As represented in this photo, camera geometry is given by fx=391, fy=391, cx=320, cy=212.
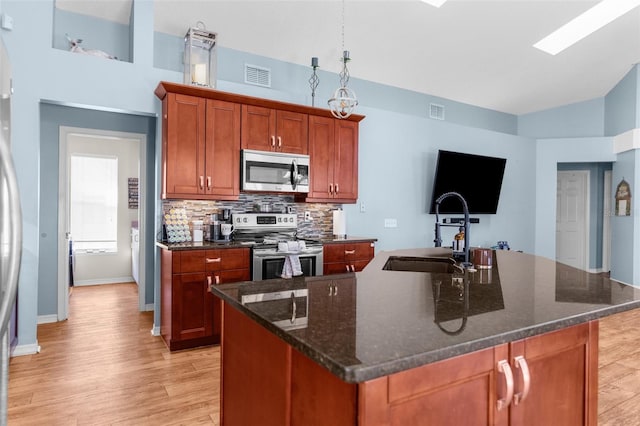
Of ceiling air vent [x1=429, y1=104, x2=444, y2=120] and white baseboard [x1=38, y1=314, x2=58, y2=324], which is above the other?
ceiling air vent [x1=429, y1=104, x2=444, y2=120]

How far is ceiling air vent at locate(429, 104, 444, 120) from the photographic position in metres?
6.39

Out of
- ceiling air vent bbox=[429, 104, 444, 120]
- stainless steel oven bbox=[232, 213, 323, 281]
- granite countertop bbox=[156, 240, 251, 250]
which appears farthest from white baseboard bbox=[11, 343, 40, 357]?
ceiling air vent bbox=[429, 104, 444, 120]

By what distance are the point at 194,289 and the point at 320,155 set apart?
2019 millimetres

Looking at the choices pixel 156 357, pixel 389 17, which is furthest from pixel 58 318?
pixel 389 17

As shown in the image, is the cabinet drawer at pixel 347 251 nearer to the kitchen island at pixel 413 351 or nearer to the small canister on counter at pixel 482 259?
the small canister on counter at pixel 482 259

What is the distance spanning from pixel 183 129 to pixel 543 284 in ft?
10.5

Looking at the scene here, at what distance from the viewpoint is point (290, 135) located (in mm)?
4285

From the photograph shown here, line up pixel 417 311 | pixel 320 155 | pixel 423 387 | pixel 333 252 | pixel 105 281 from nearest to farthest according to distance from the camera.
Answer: pixel 423 387 < pixel 417 311 < pixel 333 252 < pixel 320 155 < pixel 105 281

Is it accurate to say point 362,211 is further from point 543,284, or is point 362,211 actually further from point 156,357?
point 543,284

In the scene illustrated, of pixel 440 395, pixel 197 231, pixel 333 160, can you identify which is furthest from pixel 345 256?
pixel 440 395

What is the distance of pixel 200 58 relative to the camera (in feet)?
13.1

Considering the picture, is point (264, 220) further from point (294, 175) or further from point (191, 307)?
point (191, 307)

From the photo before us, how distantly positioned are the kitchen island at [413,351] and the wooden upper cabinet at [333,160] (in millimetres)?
2812

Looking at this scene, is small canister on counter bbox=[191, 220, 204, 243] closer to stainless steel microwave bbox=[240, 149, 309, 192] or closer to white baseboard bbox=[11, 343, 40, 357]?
stainless steel microwave bbox=[240, 149, 309, 192]
